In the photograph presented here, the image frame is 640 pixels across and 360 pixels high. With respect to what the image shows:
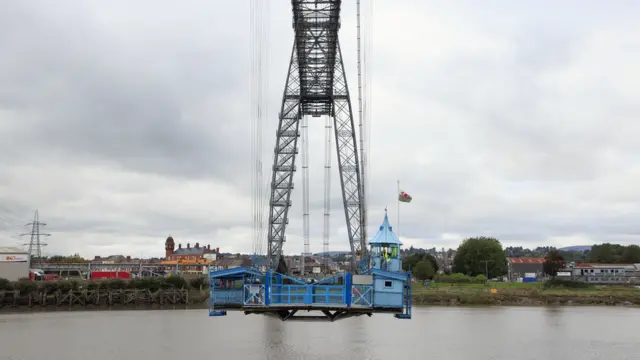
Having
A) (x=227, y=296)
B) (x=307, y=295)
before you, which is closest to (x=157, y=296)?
(x=227, y=296)

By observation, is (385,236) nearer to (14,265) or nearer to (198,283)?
(198,283)

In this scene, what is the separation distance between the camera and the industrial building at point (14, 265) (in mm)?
89000

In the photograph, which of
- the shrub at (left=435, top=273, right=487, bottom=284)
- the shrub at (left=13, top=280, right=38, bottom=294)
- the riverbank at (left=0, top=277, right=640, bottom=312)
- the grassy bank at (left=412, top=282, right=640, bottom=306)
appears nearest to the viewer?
the shrub at (left=13, top=280, right=38, bottom=294)

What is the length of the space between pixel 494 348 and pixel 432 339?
5225 millimetres

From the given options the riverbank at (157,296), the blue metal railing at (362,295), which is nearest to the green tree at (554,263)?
the riverbank at (157,296)

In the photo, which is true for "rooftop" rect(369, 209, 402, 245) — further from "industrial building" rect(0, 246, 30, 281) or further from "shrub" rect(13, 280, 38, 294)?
"industrial building" rect(0, 246, 30, 281)

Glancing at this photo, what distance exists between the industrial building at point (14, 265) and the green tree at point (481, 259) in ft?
246

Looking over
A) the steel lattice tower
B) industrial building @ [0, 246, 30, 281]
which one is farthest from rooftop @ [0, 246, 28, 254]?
the steel lattice tower

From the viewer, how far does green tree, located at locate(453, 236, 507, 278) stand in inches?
4712

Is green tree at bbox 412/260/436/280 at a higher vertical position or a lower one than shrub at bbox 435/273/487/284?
higher

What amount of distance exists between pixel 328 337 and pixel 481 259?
3158 inches

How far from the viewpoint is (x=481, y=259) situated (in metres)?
120

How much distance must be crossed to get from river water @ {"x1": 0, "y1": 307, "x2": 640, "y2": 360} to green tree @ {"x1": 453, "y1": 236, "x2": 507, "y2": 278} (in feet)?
176

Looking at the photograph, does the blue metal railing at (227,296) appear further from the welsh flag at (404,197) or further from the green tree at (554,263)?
the green tree at (554,263)
